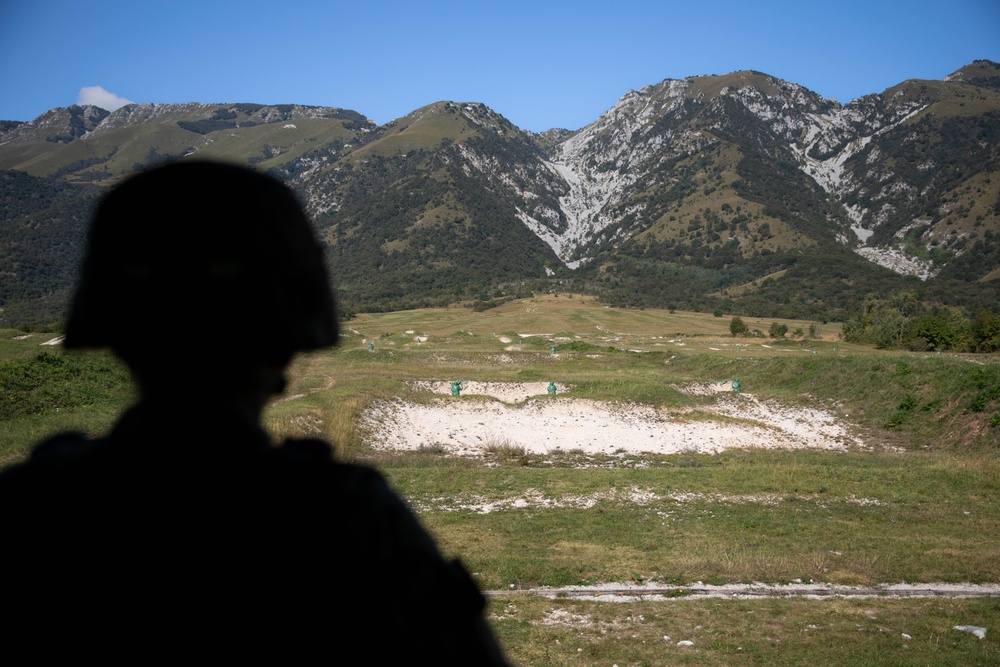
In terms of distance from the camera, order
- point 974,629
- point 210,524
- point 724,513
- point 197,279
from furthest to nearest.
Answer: point 724,513 → point 974,629 → point 197,279 → point 210,524

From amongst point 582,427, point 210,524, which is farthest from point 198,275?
point 582,427

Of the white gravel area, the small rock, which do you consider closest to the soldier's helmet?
the small rock

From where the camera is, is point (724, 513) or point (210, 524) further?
point (724, 513)

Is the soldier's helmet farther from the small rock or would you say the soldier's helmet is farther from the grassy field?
the small rock

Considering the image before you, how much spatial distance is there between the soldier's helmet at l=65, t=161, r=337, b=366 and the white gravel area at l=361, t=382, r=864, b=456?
25831 mm

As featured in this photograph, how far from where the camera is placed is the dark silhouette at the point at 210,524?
1.34 m

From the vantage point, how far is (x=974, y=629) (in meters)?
10.1

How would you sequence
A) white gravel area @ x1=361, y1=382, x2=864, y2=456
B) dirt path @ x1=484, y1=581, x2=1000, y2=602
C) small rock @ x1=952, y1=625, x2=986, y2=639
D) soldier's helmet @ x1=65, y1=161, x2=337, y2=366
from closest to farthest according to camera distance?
soldier's helmet @ x1=65, y1=161, x2=337, y2=366, small rock @ x1=952, y1=625, x2=986, y2=639, dirt path @ x1=484, y1=581, x2=1000, y2=602, white gravel area @ x1=361, y1=382, x2=864, y2=456

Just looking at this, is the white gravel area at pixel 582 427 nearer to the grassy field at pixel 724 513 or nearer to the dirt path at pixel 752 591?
the grassy field at pixel 724 513

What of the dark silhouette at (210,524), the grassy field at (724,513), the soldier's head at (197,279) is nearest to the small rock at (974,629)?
the grassy field at (724,513)

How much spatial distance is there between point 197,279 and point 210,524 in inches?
22.6

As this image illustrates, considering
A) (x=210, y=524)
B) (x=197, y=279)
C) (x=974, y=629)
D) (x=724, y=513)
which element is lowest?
(x=724, y=513)

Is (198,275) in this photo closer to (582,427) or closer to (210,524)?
(210,524)

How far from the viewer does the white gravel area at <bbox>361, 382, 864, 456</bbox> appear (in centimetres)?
2809
